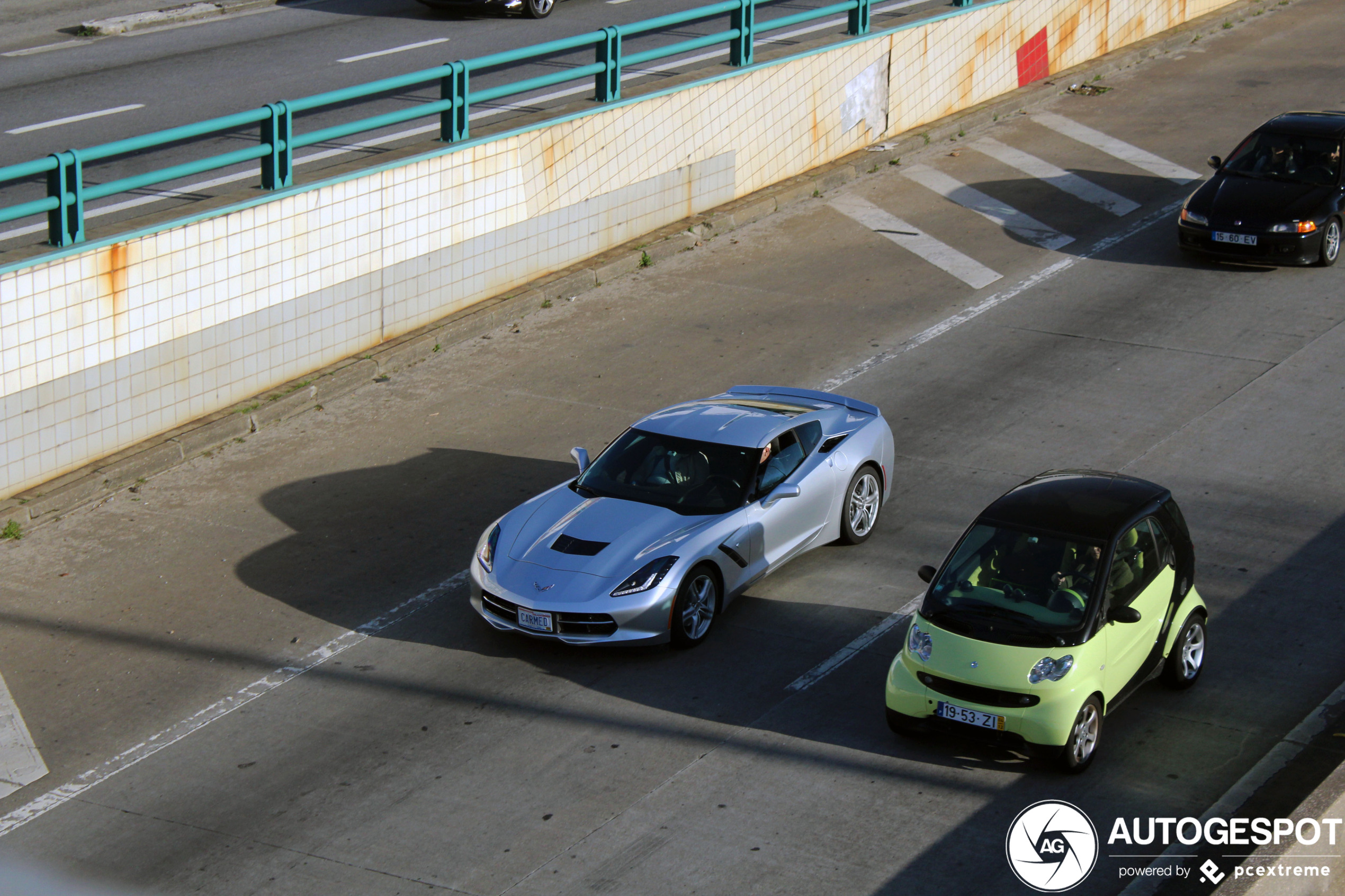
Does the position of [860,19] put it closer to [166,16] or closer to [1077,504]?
[166,16]

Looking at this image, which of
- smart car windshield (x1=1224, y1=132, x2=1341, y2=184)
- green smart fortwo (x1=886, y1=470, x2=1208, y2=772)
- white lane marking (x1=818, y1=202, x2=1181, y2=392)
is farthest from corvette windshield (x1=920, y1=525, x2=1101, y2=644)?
smart car windshield (x1=1224, y1=132, x2=1341, y2=184)

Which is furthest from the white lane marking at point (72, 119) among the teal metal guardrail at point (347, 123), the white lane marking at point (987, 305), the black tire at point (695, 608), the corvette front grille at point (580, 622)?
the black tire at point (695, 608)

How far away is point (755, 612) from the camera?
10914 mm

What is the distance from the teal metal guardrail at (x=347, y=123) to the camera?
506 inches

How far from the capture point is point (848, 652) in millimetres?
10266

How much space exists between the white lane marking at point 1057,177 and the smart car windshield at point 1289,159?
1860 mm

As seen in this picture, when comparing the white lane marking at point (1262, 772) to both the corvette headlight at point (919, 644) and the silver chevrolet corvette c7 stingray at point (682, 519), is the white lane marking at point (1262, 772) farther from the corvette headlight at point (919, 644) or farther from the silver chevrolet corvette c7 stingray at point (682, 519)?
the silver chevrolet corvette c7 stingray at point (682, 519)

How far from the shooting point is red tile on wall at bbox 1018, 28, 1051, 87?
2397 cm

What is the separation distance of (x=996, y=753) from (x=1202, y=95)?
18.0 meters

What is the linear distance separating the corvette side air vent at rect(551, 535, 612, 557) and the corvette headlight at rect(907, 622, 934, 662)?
91.1 inches

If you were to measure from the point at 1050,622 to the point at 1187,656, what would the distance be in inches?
53.7

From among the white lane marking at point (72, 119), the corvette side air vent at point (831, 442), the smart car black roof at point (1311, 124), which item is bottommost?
the corvette side air vent at point (831, 442)

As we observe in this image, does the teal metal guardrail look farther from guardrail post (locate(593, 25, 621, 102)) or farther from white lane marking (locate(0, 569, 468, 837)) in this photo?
white lane marking (locate(0, 569, 468, 837))

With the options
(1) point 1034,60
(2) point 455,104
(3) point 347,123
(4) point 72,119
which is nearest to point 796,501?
(2) point 455,104
